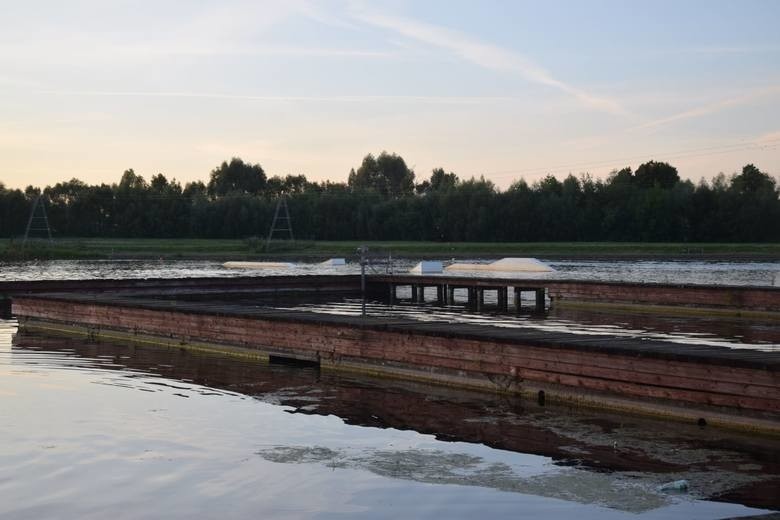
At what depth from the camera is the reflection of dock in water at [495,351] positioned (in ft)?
52.0

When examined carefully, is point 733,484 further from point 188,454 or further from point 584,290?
point 584,290

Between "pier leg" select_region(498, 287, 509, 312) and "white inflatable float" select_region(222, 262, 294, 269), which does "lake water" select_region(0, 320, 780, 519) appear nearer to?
"pier leg" select_region(498, 287, 509, 312)

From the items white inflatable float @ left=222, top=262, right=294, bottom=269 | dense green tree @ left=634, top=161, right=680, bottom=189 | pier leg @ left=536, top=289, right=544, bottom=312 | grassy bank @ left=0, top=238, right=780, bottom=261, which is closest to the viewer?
pier leg @ left=536, top=289, right=544, bottom=312

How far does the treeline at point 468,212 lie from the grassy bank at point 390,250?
4760mm

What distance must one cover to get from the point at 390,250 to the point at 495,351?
9096 cm

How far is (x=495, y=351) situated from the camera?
19281 mm

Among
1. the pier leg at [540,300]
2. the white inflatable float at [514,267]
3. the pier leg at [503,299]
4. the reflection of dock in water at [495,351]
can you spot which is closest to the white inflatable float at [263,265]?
the white inflatable float at [514,267]

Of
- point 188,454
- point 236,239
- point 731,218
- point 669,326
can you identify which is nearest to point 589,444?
point 188,454

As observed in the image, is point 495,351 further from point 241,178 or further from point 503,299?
point 241,178

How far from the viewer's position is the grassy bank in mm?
96688

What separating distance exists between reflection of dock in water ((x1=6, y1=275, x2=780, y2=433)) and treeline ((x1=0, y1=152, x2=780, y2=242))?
80.8m

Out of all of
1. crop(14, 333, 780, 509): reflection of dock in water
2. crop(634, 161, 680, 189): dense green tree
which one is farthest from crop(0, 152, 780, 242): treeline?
crop(14, 333, 780, 509): reflection of dock in water

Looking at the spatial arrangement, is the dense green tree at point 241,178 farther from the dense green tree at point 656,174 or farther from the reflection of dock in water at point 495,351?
the reflection of dock in water at point 495,351

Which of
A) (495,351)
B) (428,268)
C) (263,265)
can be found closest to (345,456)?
(495,351)
